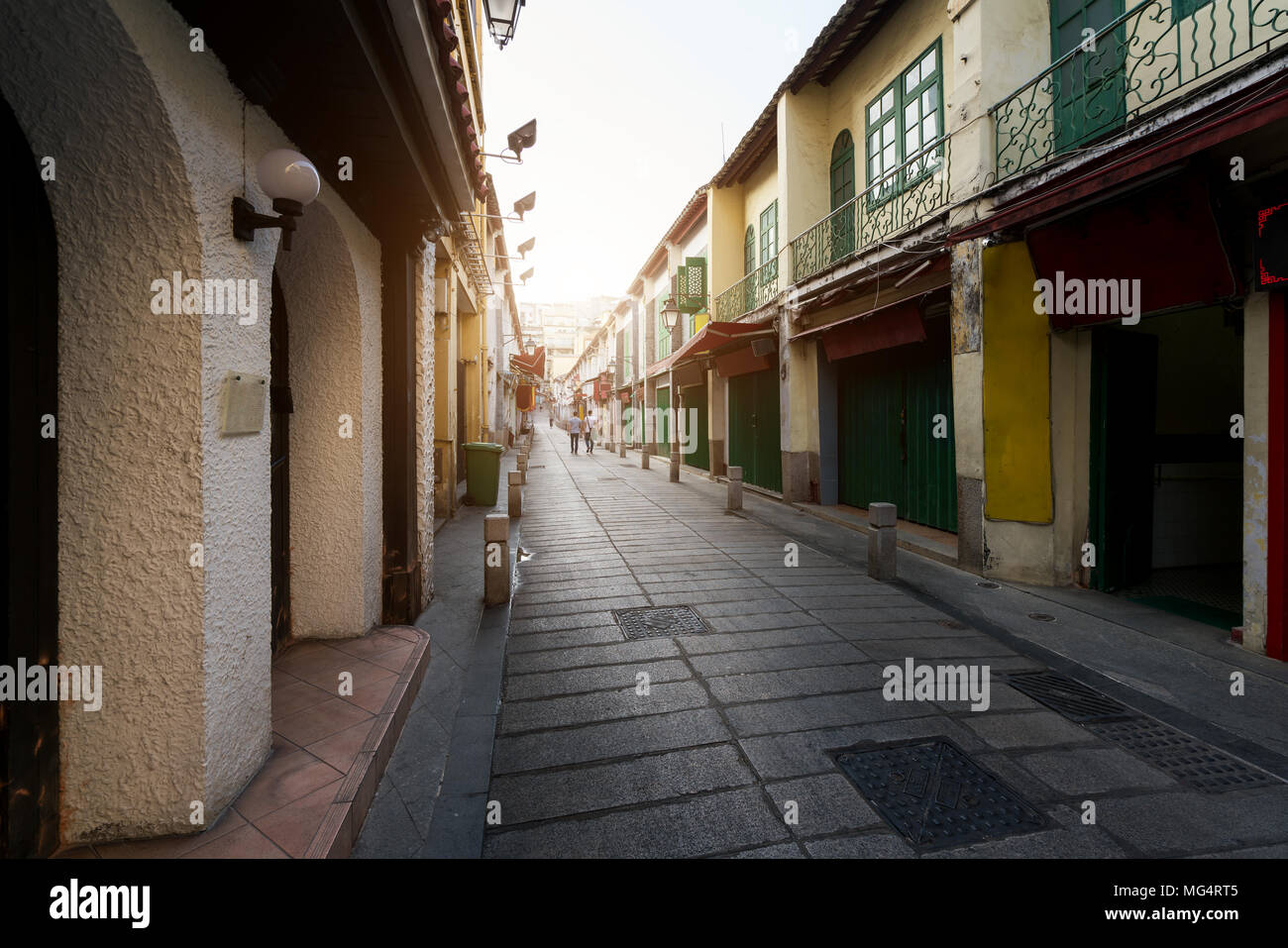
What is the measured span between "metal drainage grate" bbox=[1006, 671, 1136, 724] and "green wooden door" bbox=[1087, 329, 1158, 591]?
3032 mm

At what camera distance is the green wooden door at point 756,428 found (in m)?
14.4

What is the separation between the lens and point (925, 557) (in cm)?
830

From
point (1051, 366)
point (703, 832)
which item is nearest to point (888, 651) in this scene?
point (703, 832)

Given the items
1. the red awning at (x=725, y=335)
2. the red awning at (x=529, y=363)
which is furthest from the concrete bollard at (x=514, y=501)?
the red awning at (x=529, y=363)

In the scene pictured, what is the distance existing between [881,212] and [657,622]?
7.56m

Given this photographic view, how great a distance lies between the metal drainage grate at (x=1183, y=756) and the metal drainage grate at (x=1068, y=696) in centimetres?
10

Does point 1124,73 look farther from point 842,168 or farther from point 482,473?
point 482,473

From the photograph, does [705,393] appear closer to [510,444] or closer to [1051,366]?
[510,444]

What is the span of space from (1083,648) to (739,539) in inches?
191

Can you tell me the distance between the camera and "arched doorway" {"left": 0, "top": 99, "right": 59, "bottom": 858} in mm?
2209

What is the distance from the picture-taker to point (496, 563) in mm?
6113

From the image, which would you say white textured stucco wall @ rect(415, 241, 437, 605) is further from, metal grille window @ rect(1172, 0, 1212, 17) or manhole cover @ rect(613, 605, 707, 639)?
metal grille window @ rect(1172, 0, 1212, 17)

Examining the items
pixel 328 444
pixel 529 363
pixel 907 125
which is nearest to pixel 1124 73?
pixel 907 125

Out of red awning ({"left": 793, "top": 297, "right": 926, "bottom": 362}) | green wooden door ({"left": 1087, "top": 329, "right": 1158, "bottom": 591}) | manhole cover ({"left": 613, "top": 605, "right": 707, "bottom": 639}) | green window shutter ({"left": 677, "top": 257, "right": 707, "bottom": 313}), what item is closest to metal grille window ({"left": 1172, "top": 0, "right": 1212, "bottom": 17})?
green wooden door ({"left": 1087, "top": 329, "right": 1158, "bottom": 591})
